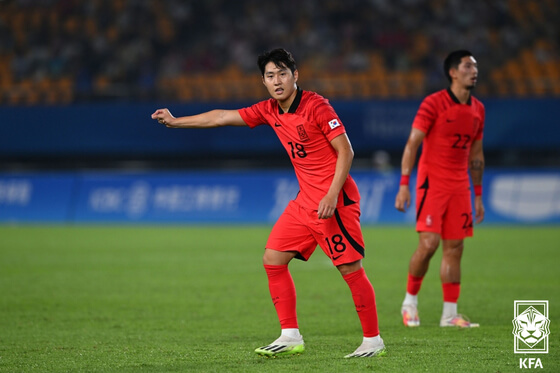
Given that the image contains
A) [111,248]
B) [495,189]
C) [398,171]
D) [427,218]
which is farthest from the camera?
[398,171]

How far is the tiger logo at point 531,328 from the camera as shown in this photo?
19.1 feet

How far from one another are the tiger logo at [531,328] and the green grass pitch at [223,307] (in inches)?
4.2

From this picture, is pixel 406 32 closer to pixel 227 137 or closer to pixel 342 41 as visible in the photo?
pixel 342 41

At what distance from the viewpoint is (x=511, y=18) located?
24.5m

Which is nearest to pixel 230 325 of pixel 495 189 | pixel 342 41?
pixel 495 189

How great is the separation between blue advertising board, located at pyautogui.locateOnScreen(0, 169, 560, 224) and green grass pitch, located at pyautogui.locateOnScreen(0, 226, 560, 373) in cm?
434

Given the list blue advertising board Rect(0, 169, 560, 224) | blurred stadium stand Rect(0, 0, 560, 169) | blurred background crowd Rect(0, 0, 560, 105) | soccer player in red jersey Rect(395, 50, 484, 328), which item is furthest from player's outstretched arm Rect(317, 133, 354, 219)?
blurred background crowd Rect(0, 0, 560, 105)

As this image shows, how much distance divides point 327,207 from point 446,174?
2.20m

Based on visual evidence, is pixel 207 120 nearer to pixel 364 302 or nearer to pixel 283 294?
pixel 283 294

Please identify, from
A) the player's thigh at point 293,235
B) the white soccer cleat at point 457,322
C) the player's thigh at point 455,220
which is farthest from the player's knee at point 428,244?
the player's thigh at point 293,235

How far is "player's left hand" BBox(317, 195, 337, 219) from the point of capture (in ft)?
17.3

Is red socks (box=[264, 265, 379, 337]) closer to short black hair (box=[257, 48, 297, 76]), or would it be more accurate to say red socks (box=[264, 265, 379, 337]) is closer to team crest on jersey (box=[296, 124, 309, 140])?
team crest on jersey (box=[296, 124, 309, 140])

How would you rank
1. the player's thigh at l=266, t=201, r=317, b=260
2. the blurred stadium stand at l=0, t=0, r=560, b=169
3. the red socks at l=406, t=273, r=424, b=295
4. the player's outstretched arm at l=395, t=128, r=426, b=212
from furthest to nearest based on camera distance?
the blurred stadium stand at l=0, t=0, r=560, b=169 < the red socks at l=406, t=273, r=424, b=295 < the player's outstretched arm at l=395, t=128, r=426, b=212 < the player's thigh at l=266, t=201, r=317, b=260

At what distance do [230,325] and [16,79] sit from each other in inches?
764
